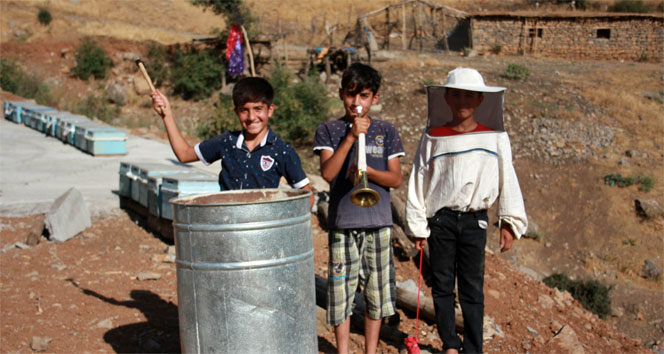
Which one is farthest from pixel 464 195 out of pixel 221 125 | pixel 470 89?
pixel 221 125

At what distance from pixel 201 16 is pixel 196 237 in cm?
3778

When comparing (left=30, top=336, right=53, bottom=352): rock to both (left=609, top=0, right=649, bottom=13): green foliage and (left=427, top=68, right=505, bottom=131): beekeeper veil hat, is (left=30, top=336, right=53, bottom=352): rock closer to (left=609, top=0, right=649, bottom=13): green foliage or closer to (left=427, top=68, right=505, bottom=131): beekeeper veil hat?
(left=427, top=68, right=505, bottom=131): beekeeper veil hat

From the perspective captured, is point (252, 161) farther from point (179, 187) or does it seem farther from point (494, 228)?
point (494, 228)

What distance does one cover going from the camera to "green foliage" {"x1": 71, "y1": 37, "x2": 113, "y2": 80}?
2372 centimetres

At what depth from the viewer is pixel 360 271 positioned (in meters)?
3.03

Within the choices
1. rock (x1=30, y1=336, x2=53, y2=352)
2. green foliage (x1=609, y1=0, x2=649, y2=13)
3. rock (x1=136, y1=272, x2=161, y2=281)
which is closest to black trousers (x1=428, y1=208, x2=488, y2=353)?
rock (x1=30, y1=336, x2=53, y2=352)

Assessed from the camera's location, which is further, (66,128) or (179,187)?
(66,128)

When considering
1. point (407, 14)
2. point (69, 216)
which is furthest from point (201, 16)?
point (69, 216)

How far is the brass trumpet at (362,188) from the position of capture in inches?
106

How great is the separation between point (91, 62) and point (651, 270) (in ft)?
68.4

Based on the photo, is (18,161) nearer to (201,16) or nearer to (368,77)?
(368,77)

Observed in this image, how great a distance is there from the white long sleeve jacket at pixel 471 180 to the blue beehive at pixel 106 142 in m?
8.28

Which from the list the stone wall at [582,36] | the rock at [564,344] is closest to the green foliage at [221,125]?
the rock at [564,344]

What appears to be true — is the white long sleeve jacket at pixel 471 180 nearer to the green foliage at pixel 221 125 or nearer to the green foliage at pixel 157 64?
the green foliage at pixel 221 125
